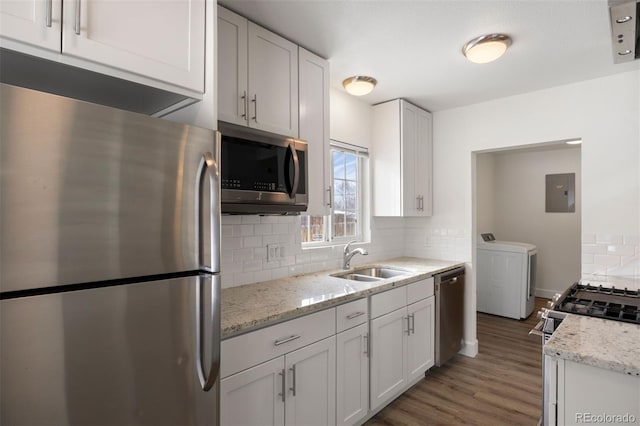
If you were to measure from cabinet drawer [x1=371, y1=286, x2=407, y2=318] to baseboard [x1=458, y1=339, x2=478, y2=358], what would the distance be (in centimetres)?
128

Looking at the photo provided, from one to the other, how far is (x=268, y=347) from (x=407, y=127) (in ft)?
8.04

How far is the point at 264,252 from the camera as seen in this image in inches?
92.9

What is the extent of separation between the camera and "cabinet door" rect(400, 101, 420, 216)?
10.5 feet

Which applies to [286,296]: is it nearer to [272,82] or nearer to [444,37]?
[272,82]

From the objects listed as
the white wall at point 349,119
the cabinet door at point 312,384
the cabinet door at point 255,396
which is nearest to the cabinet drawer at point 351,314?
the cabinet door at point 312,384

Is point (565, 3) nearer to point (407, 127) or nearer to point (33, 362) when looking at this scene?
point (407, 127)

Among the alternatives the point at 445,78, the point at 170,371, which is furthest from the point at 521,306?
the point at 170,371

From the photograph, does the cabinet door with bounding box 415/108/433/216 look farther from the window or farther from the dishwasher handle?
the dishwasher handle

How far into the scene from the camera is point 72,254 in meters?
0.86

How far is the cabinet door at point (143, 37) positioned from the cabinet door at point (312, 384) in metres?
1.33

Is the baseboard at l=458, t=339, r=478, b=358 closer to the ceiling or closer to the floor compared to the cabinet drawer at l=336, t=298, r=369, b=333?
closer to the floor

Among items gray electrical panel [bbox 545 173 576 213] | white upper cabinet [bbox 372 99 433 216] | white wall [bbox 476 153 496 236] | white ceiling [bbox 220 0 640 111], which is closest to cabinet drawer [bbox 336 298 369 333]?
white upper cabinet [bbox 372 99 433 216]

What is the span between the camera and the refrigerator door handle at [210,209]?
1.12 m

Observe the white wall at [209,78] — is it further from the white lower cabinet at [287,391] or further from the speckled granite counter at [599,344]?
the speckled granite counter at [599,344]
